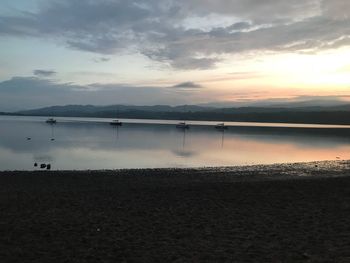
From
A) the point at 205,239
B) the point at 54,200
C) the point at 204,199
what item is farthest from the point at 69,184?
the point at 205,239

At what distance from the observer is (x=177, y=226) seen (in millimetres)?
9500

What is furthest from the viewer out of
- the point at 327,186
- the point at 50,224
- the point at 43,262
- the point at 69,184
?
the point at 69,184

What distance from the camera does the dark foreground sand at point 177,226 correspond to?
7.26 m

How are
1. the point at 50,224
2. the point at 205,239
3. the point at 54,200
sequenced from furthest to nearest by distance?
the point at 54,200 → the point at 50,224 → the point at 205,239

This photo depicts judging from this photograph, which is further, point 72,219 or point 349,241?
point 72,219

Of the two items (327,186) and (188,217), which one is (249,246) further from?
(327,186)

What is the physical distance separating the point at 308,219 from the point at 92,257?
564cm

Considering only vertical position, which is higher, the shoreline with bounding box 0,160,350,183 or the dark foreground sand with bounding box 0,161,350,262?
the dark foreground sand with bounding box 0,161,350,262

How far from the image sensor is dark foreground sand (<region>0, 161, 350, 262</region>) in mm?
7256

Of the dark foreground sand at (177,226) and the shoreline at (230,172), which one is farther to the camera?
the shoreline at (230,172)

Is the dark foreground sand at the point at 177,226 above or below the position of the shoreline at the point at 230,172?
above

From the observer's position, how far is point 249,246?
25.4 feet

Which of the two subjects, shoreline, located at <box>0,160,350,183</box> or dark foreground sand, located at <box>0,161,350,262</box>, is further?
shoreline, located at <box>0,160,350,183</box>

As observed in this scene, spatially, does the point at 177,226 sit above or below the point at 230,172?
above
